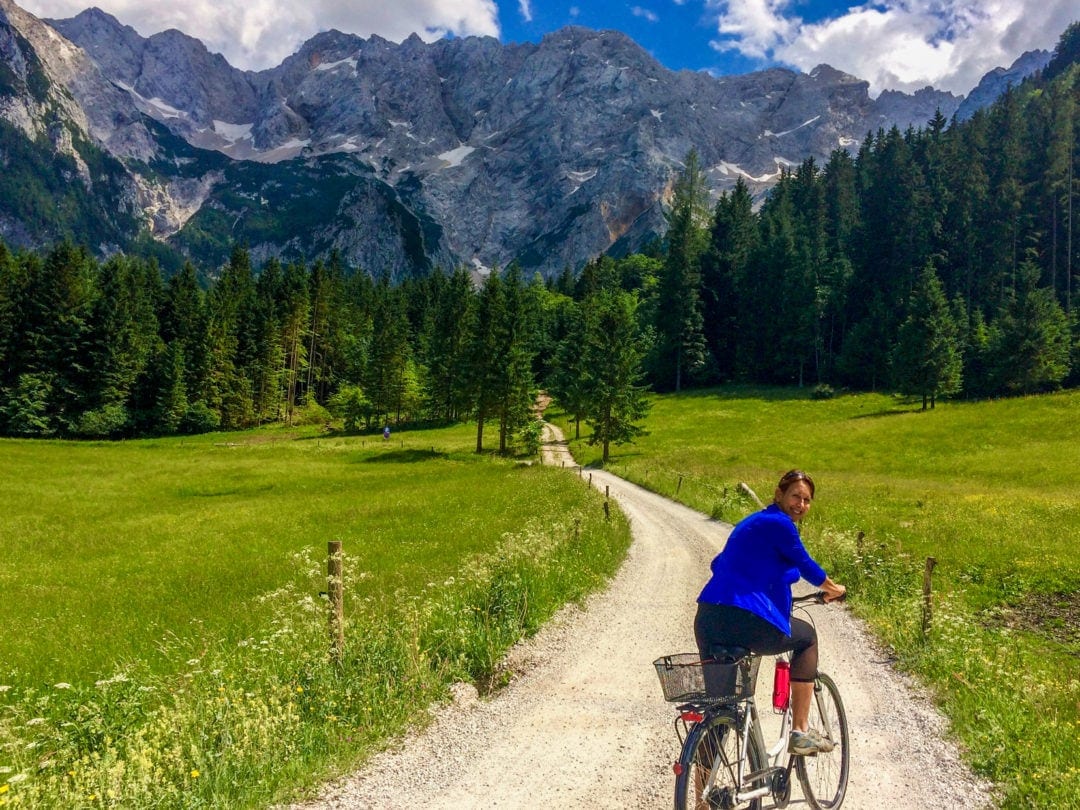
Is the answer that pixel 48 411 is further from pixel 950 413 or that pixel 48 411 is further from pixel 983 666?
pixel 950 413

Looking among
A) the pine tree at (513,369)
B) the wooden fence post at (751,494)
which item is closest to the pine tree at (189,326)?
the pine tree at (513,369)

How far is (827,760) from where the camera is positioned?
673 centimetres

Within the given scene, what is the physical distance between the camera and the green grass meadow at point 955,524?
864 cm

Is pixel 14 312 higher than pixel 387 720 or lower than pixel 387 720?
higher

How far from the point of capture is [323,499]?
35969 mm

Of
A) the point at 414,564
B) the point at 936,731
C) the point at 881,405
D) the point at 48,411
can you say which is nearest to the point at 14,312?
the point at 48,411

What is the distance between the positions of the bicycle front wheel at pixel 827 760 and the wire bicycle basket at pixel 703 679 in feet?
4.58

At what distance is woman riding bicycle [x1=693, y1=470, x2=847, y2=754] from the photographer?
5.64m

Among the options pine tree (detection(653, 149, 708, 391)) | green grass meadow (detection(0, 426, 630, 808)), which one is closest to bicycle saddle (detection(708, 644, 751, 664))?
green grass meadow (detection(0, 426, 630, 808))

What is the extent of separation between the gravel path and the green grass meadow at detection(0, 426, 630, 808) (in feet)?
1.96

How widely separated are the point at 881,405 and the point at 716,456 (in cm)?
3031

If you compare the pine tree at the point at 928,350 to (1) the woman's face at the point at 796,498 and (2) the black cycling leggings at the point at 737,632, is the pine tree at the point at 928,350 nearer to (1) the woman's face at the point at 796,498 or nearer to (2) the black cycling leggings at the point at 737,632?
(1) the woman's face at the point at 796,498

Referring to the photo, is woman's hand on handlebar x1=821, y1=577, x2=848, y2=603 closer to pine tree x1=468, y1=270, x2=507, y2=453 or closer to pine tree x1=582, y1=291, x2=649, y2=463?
pine tree x1=582, y1=291, x2=649, y2=463

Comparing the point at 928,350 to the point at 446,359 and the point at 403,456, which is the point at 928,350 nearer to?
the point at 403,456
